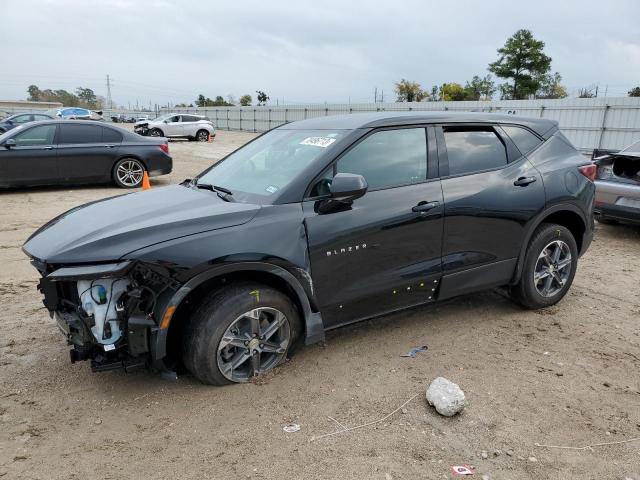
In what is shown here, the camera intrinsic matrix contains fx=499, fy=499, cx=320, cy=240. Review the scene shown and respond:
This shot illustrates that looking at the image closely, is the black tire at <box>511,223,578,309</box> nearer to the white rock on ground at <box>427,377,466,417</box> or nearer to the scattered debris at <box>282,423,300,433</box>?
the white rock on ground at <box>427,377,466,417</box>

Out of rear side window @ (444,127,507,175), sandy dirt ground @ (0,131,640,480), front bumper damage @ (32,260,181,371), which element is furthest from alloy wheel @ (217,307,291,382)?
rear side window @ (444,127,507,175)

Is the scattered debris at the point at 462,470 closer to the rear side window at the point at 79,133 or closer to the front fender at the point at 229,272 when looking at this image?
the front fender at the point at 229,272

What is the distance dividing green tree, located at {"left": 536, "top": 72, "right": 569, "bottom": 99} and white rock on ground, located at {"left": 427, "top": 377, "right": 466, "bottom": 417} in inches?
2194

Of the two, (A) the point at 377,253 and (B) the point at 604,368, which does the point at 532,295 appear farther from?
(A) the point at 377,253

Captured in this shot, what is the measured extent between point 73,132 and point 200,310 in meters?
8.77

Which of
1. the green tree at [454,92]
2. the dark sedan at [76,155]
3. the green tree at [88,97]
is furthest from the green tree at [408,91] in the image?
the green tree at [88,97]

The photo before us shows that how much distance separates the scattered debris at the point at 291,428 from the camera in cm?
287

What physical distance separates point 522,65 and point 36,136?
52.0 meters

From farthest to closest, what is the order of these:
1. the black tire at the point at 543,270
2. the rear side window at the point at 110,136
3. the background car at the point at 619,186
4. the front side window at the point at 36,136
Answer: the rear side window at the point at 110,136 < the front side window at the point at 36,136 < the background car at the point at 619,186 < the black tire at the point at 543,270

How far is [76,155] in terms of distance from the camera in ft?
33.6

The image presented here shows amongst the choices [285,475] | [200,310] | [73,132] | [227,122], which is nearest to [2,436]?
[200,310]

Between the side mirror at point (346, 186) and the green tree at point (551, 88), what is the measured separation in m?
55.5

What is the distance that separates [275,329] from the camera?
3295 mm

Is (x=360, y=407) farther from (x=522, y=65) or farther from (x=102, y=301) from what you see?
(x=522, y=65)
